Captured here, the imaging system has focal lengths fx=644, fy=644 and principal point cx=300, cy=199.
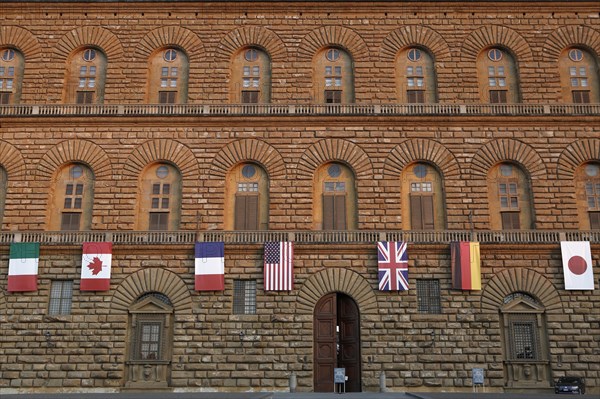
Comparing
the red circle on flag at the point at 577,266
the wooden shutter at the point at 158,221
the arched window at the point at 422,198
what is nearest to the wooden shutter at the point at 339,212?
the arched window at the point at 422,198

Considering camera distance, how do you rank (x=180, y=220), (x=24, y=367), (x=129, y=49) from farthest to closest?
1. (x=129, y=49)
2. (x=180, y=220)
3. (x=24, y=367)

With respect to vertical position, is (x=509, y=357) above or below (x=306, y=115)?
below

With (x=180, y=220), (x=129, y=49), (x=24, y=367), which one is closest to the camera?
(x=24, y=367)

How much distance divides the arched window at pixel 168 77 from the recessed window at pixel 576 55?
19472 millimetres

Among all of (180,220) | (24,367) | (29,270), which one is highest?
(180,220)

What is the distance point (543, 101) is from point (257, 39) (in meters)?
14.4

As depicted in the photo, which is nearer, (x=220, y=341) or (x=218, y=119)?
(x=220, y=341)

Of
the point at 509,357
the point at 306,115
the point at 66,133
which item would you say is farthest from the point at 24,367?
the point at 509,357

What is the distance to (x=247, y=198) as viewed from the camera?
30.6m

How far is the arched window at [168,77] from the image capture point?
32.1 metres

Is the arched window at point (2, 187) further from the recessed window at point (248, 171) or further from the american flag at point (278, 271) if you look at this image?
the american flag at point (278, 271)

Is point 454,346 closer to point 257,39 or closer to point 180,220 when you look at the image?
point 180,220

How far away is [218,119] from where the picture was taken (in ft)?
102

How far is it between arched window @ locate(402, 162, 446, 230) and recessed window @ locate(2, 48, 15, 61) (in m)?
20.6
